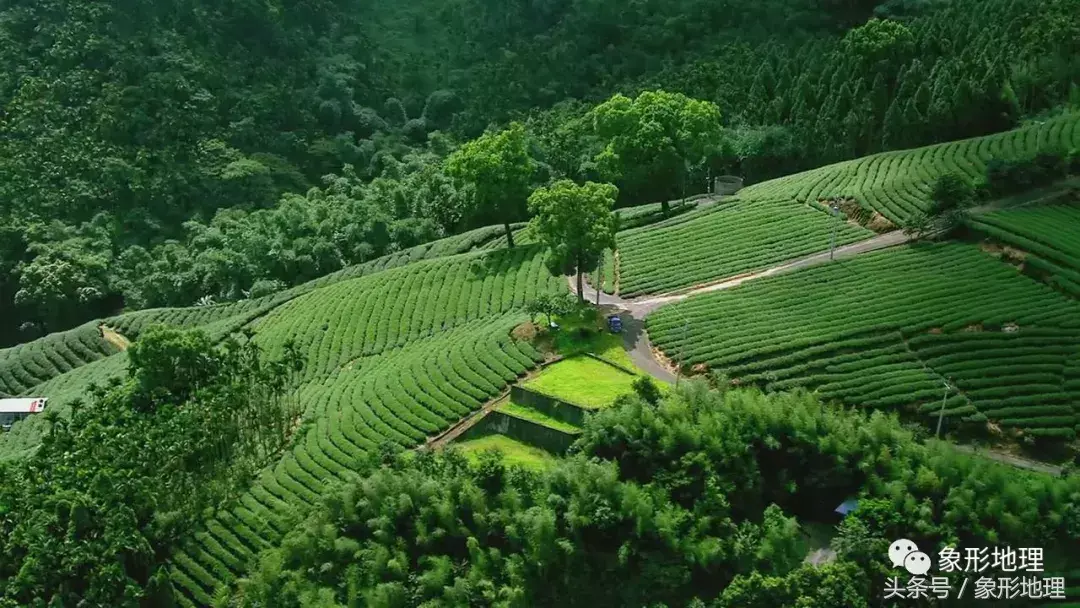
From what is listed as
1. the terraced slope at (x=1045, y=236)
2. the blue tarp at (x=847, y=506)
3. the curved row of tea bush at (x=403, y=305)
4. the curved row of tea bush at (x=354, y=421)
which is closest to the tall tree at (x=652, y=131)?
the curved row of tea bush at (x=403, y=305)

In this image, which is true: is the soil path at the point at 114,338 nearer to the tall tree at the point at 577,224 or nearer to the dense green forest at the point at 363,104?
the dense green forest at the point at 363,104

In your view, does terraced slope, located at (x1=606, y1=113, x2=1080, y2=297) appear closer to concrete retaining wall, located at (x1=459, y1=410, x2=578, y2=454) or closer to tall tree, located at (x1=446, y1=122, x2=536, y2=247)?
tall tree, located at (x1=446, y1=122, x2=536, y2=247)

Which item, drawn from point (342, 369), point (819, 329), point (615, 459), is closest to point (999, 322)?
point (819, 329)

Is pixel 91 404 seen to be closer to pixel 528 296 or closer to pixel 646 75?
pixel 528 296

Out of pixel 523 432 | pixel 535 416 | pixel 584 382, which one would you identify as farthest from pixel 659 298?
pixel 523 432

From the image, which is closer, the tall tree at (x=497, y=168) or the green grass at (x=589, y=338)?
the green grass at (x=589, y=338)

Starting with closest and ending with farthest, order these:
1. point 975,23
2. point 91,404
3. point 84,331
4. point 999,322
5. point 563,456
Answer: point 563,456 < point 999,322 < point 91,404 < point 84,331 < point 975,23

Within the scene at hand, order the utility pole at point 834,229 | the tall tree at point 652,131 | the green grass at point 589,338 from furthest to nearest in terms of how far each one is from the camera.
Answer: the tall tree at point 652,131, the utility pole at point 834,229, the green grass at point 589,338
